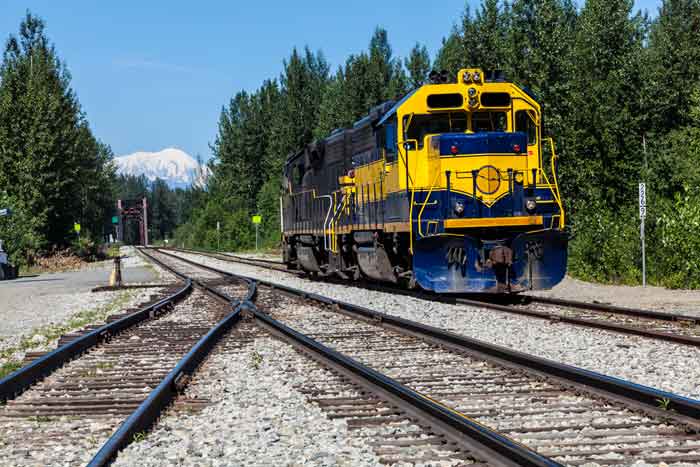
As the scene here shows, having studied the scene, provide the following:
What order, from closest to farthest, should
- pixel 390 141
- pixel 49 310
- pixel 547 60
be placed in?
pixel 390 141 < pixel 49 310 < pixel 547 60

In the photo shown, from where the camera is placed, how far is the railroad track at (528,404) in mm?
4297

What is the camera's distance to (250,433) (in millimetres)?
5078

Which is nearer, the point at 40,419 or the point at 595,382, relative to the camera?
the point at 40,419

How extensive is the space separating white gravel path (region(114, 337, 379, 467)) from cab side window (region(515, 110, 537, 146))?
8067 millimetres

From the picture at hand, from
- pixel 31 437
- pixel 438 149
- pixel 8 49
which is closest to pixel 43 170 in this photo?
pixel 8 49

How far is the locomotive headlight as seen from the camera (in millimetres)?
13227

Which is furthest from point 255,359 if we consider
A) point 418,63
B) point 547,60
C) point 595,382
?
point 418,63

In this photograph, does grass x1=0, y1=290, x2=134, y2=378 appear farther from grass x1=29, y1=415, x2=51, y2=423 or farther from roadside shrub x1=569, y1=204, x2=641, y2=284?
roadside shrub x1=569, y1=204, x2=641, y2=284

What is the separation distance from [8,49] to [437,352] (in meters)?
48.6

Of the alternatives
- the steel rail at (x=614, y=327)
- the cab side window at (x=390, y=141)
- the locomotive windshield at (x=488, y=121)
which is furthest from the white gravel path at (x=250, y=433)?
the locomotive windshield at (x=488, y=121)

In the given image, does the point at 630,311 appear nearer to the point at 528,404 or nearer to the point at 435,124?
the point at 435,124

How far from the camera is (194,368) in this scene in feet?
24.8

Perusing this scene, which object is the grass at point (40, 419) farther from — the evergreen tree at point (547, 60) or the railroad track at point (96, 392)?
the evergreen tree at point (547, 60)

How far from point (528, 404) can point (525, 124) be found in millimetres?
9096
